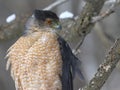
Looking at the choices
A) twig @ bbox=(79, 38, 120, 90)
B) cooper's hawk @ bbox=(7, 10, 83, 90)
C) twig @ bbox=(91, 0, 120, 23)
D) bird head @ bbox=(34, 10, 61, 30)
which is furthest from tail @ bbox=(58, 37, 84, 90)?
twig @ bbox=(79, 38, 120, 90)

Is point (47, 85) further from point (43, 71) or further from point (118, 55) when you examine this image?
point (118, 55)

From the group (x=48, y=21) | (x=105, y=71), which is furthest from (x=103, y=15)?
(x=105, y=71)

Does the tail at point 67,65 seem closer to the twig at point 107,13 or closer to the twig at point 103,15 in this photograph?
the twig at point 103,15

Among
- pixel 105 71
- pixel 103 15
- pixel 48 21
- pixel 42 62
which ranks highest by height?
pixel 48 21

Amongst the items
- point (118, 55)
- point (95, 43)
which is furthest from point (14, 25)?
point (95, 43)

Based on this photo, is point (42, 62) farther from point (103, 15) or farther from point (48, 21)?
point (103, 15)

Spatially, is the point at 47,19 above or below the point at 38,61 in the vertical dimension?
above

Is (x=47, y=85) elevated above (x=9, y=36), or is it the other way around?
(x=9, y=36)

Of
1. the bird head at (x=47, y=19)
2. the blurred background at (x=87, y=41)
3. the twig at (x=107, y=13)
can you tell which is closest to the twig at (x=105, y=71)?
the twig at (x=107, y=13)
